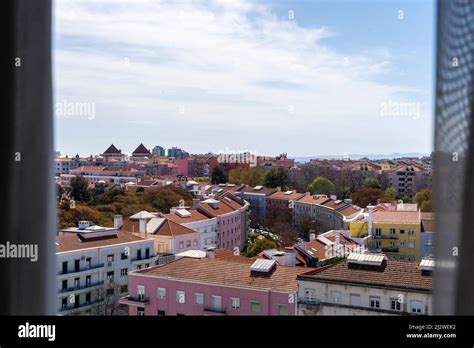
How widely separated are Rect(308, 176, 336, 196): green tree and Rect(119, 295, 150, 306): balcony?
0.67m

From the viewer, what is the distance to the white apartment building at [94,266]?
5.44 feet

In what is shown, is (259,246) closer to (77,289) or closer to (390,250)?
(390,250)

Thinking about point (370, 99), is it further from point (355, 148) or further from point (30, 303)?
point (30, 303)

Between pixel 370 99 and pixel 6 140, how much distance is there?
1.16 metres

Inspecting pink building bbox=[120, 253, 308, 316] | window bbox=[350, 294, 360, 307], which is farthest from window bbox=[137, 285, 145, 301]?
window bbox=[350, 294, 360, 307]

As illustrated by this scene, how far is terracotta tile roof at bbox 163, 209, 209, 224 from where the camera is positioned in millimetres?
1786

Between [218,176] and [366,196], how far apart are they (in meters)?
0.52

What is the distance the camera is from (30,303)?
1.58m

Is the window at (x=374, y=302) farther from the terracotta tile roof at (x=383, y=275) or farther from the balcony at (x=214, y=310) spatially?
the balcony at (x=214, y=310)

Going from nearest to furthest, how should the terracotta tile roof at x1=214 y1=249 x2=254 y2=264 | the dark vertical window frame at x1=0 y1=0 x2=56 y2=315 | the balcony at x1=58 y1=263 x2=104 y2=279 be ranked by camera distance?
1. the dark vertical window frame at x1=0 y1=0 x2=56 y2=315
2. the balcony at x1=58 y1=263 x2=104 y2=279
3. the terracotta tile roof at x1=214 y1=249 x2=254 y2=264

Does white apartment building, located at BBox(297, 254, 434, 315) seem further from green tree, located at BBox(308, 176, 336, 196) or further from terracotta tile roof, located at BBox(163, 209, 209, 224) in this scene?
terracotta tile roof, located at BBox(163, 209, 209, 224)

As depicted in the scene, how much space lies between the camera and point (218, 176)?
1854 mm

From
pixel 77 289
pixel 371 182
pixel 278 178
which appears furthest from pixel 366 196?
pixel 77 289

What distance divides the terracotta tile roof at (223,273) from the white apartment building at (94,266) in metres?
0.07
